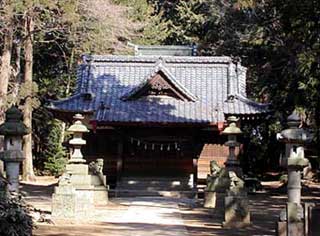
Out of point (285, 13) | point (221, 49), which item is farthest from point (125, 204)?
point (221, 49)

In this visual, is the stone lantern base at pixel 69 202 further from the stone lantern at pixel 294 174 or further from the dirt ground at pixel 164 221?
the stone lantern at pixel 294 174

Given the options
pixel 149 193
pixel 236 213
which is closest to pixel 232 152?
pixel 236 213

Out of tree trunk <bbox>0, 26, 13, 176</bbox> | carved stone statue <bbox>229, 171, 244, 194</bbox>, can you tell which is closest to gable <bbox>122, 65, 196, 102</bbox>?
tree trunk <bbox>0, 26, 13, 176</bbox>

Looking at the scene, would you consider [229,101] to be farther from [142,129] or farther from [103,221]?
[103,221]

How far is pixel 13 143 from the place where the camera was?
409 inches

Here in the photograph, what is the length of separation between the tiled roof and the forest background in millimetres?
2028

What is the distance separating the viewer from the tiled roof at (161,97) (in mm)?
22438

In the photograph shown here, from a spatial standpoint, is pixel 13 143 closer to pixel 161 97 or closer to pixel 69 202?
pixel 69 202

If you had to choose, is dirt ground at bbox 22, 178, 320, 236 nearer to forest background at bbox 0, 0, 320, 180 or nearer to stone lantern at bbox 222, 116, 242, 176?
stone lantern at bbox 222, 116, 242, 176

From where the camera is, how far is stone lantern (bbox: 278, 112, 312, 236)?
1055 cm

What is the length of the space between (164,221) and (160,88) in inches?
379

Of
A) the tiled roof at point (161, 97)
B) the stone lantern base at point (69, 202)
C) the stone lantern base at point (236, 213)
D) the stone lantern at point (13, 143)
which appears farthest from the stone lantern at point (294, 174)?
the tiled roof at point (161, 97)

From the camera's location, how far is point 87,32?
28.3m

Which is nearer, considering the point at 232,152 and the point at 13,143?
the point at 13,143
